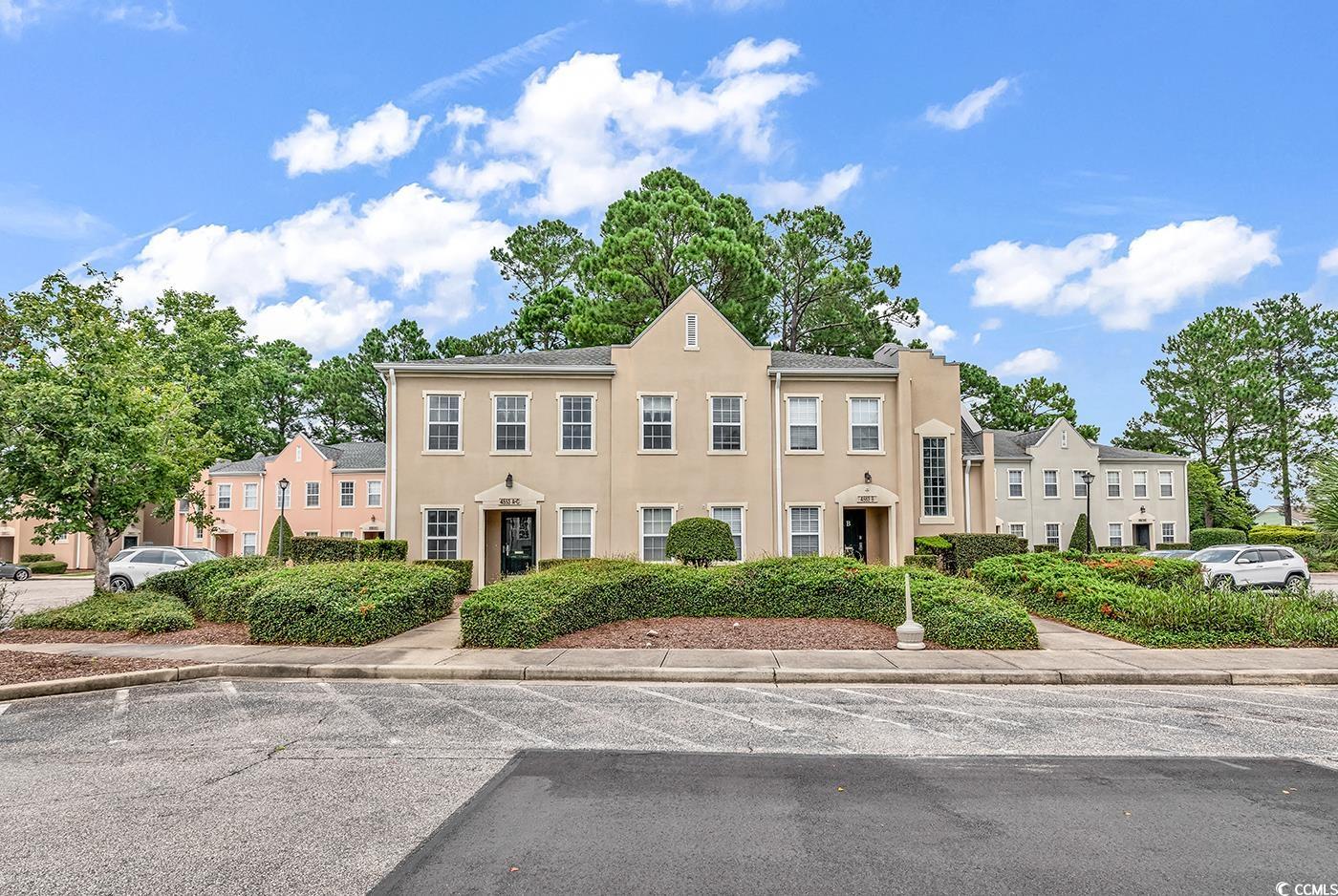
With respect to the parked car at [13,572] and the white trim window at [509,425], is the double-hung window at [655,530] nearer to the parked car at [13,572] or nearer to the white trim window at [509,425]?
the white trim window at [509,425]

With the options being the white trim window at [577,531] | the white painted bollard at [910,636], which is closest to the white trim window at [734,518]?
the white trim window at [577,531]

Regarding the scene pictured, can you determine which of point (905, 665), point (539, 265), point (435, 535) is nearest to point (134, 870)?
point (905, 665)

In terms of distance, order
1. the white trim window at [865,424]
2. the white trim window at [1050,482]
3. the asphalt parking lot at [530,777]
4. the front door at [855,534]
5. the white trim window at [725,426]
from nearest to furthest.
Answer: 1. the asphalt parking lot at [530,777]
2. the white trim window at [725,426]
3. the white trim window at [865,424]
4. the front door at [855,534]
5. the white trim window at [1050,482]

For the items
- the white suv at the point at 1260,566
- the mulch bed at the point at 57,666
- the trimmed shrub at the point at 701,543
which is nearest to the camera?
the mulch bed at the point at 57,666

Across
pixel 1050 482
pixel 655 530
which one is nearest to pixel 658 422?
pixel 655 530

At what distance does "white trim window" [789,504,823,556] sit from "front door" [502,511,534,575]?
7631 millimetres

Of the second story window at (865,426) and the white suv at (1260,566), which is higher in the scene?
the second story window at (865,426)

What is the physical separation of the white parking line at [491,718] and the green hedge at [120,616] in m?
7.30

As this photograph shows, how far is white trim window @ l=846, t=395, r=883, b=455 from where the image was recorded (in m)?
22.3

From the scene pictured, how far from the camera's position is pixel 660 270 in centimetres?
3466

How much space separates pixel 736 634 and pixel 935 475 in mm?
12553

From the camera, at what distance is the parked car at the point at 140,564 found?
77.5 feet

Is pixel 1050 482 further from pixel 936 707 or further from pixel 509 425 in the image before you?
pixel 936 707

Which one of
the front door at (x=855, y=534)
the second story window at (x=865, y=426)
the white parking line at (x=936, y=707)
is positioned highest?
the second story window at (x=865, y=426)
